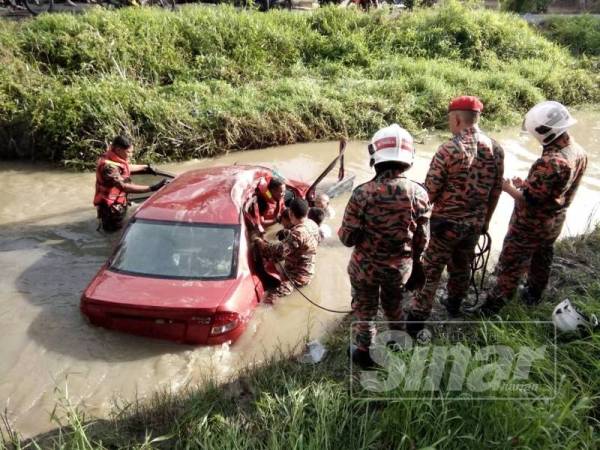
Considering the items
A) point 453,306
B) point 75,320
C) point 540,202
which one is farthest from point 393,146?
point 75,320

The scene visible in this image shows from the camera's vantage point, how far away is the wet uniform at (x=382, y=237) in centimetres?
351

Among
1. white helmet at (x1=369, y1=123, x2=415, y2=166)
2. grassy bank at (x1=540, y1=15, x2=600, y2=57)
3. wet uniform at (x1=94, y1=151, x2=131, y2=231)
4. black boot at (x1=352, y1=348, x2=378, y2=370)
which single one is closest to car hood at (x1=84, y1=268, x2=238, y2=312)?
black boot at (x1=352, y1=348, x2=378, y2=370)

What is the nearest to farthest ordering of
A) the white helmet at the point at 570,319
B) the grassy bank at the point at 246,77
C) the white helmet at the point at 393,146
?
the white helmet at the point at 393,146, the white helmet at the point at 570,319, the grassy bank at the point at 246,77

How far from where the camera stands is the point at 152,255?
4.78 metres

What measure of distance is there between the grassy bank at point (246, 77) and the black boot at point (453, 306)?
21.7ft

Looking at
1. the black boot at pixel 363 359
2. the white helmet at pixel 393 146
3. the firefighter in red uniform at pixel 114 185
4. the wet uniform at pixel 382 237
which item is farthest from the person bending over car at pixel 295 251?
the firefighter in red uniform at pixel 114 185

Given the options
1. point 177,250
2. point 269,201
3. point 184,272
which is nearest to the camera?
point 184,272

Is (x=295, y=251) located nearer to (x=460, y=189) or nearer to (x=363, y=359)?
(x=363, y=359)

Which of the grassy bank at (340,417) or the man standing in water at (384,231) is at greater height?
the man standing in water at (384,231)

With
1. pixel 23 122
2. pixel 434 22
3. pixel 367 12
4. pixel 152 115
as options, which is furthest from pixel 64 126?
pixel 434 22

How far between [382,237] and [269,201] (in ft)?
9.79

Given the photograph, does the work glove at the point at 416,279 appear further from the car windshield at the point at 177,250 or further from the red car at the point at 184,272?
the car windshield at the point at 177,250

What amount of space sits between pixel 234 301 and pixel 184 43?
31.8ft

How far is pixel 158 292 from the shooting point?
4391 mm
